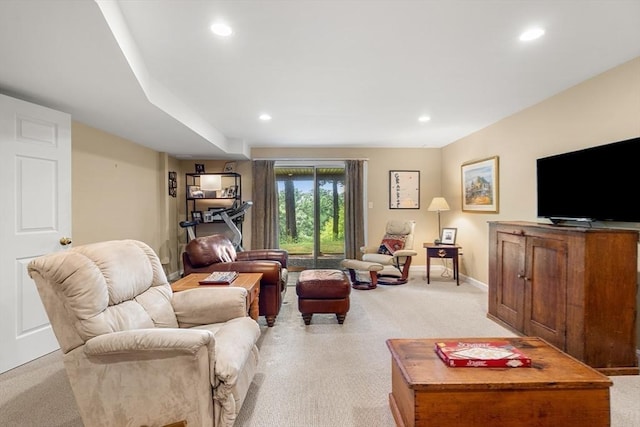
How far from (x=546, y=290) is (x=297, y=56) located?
2.77 m

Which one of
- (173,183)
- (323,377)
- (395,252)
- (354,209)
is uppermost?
(173,183)

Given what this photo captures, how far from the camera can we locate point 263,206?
5949 mm

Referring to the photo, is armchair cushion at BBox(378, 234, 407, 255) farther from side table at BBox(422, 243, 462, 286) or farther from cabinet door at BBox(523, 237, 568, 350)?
cabinet door at BBox(523, 237, 568, 350)

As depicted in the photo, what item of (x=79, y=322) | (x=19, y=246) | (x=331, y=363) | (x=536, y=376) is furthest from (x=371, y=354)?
(x=19, y=246)

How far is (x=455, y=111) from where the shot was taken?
384 centimetres

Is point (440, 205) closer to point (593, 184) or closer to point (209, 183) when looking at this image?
point (593, 184)

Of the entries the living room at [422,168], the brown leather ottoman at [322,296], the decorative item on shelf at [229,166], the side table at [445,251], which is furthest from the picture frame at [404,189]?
the brown leather ottoman at [322,296]

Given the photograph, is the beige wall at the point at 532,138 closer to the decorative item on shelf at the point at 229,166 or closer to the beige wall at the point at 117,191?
the decorative item on shelf at the point at 229,166

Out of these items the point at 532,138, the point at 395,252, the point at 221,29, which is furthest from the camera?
the point at 395,252

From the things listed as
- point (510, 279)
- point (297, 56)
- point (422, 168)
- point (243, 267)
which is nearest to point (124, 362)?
point (243, 267)

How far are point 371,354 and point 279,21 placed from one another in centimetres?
253

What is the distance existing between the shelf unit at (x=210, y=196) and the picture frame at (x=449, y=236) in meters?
3.57

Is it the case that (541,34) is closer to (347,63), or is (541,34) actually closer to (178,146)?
(347,63)

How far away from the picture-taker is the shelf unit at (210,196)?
18.9ft
